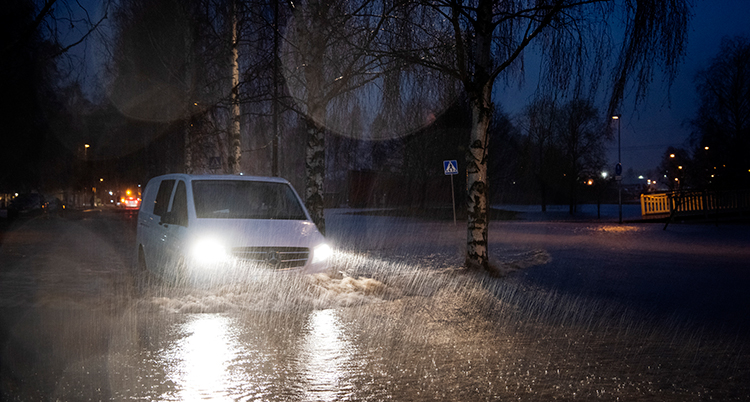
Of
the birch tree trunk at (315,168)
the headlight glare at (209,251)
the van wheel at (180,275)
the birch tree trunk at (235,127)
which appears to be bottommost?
the van wheel at (180,275)

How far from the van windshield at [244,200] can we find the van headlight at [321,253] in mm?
631

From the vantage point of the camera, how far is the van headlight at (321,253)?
827 centimetres

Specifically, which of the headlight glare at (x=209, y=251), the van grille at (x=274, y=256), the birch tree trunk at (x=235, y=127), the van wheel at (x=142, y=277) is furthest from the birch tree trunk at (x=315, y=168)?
the birch tree trunk at (x=235, y=127)

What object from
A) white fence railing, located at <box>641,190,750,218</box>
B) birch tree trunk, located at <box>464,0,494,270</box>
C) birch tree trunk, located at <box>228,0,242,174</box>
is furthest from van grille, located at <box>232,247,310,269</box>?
white fence railing, located at <box>641,190,750,218</box>

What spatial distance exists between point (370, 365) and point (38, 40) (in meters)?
15.6

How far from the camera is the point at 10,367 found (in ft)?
16.5

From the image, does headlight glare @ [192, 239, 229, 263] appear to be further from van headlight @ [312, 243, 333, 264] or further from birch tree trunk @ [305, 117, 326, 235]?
birch tree trunk @ [305, 117, 326, 235]

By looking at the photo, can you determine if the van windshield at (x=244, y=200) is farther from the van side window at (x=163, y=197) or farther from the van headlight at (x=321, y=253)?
the van side window at (x=163, y=197)

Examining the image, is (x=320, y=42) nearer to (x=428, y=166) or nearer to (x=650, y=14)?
(x=650, y=14)

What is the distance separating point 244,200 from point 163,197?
169cm

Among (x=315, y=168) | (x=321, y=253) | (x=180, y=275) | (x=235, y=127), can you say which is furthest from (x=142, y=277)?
(x=235, y=127)

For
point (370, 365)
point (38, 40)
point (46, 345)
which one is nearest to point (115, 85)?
point (38, 40)

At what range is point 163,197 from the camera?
9.74 m

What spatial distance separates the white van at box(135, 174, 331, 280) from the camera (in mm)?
7801
